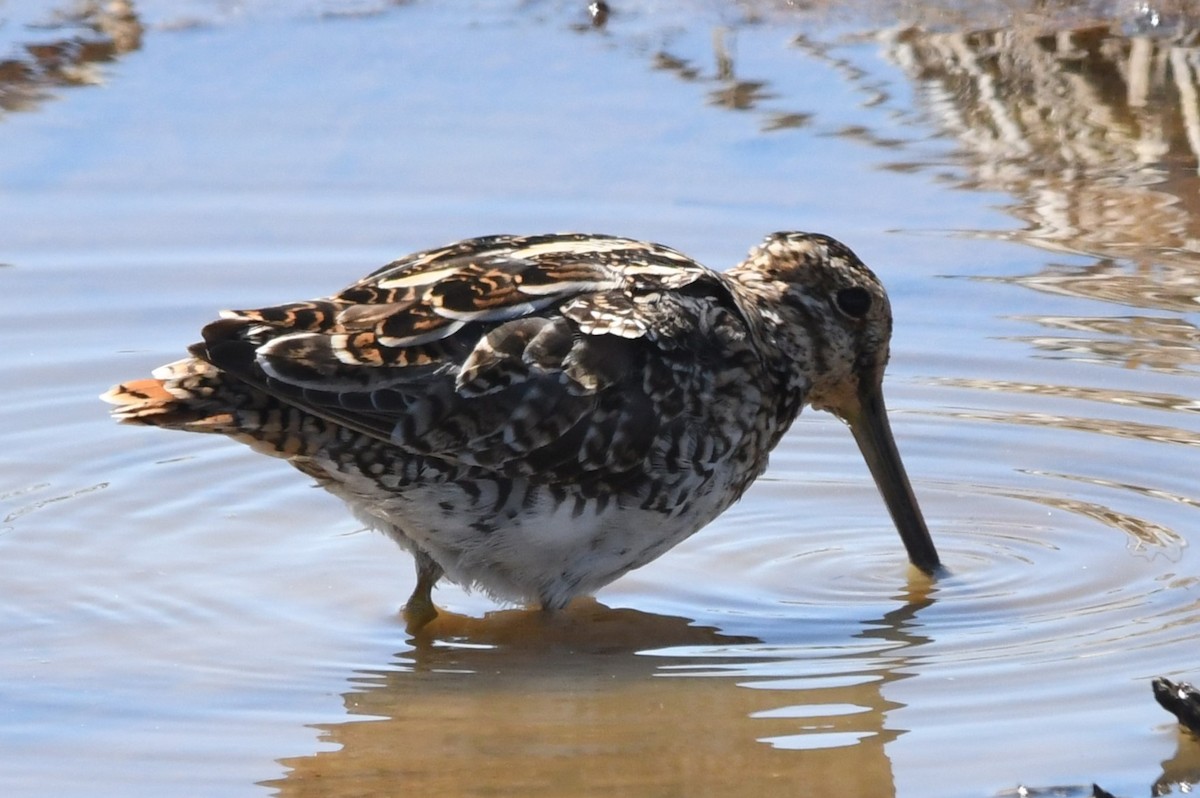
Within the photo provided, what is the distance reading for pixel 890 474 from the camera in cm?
745

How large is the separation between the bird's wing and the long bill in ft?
3.21

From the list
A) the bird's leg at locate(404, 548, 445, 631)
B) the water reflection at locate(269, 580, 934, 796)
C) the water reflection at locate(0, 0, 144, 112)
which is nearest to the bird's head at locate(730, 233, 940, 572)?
the water reflection at locate(269, 580, 934, 796)

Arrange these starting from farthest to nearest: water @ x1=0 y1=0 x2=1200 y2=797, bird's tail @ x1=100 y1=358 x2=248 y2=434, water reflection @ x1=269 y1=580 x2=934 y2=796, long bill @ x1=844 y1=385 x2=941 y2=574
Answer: long bill @ x1=844 y1=385 x2=941 y2=574
bird's tail @ x1=100 y1=358 x2=248 y2=434
water @ x1=0 y1=0 x2=1200 y2=797
water reflection @ x1=269 y1=580 x2=934 y2=796

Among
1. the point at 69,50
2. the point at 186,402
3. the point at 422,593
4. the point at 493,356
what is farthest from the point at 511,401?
the point at 69,50

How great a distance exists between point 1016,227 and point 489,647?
4289 mm

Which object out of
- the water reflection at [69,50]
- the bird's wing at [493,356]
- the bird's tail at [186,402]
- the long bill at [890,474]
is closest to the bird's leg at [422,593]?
the bird's wing at [493,356]

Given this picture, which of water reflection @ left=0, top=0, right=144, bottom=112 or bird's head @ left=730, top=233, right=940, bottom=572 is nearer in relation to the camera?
bird's head @ left=730, top=233, right=940, bottom=572

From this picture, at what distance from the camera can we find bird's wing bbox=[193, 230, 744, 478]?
20.9 ft

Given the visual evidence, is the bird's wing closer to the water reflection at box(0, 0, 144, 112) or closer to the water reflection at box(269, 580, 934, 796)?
the water reflection at box(269, 580, 934, 796)

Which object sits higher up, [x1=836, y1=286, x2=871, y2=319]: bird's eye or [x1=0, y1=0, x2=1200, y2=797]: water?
[x1=836, y1=286, x2=871, y2=319]: bird's eye

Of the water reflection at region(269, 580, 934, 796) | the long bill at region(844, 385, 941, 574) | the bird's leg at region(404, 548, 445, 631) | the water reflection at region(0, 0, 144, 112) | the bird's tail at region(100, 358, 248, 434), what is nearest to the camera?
the water reflection at region(269, 580, 934, 796)

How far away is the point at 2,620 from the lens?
662 cm

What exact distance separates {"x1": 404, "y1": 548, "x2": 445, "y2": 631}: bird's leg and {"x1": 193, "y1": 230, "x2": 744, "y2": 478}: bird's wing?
50cm

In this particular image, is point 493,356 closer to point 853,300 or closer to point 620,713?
point 620,713
